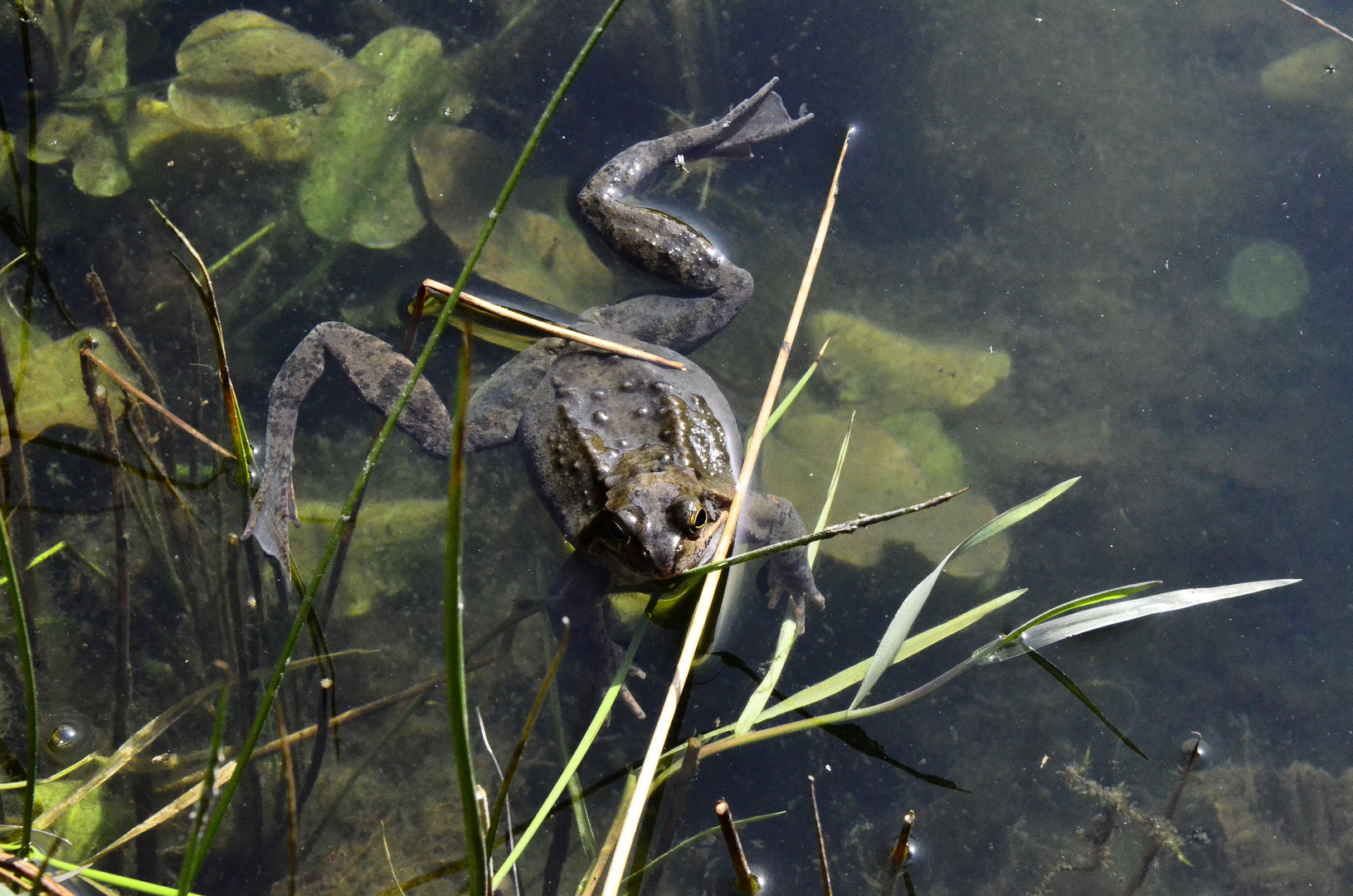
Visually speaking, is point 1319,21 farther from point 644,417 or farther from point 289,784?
point 289,784

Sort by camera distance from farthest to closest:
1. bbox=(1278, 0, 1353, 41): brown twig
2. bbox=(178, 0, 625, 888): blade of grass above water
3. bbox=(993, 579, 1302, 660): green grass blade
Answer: bbox=(1278, 0, 1353, 41): brown twig < bbox=(993, 579, 1302, 660): green grass blade < bbox=(178, 0, 625, 888): blade of grass above water

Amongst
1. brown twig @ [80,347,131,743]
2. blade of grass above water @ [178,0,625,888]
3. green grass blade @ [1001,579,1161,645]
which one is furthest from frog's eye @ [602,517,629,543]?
brown twig @ [80,347,131,743]

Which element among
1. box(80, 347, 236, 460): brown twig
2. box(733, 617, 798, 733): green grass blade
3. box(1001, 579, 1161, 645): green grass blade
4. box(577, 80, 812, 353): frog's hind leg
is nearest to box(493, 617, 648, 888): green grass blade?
box(733, 617, 798, 733): green grass blade

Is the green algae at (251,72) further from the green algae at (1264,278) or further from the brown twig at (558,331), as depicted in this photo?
the green algae at (1264,278)

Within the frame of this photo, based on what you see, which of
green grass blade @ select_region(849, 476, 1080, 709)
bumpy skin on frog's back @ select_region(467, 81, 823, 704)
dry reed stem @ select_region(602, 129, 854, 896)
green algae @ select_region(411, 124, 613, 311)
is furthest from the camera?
green algae @ select_region(411, 124, 613, 311)

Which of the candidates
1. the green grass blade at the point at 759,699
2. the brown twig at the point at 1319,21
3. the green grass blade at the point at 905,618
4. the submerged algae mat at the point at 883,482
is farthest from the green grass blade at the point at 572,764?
the brown twig at the point at 1319,21

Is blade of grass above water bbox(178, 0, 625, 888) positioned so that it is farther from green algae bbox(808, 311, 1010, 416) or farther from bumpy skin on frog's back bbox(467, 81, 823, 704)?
green algae bbox(808, 311, 1010, 416)

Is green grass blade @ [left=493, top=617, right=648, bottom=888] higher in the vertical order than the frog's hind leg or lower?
lower

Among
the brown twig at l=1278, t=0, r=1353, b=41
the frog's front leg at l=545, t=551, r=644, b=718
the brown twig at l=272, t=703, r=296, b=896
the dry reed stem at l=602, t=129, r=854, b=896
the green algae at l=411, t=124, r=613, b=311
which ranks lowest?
the brown twig at l=272, t=703, r=296, b=896

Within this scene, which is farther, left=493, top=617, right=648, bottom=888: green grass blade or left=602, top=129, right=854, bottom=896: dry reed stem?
left=493, top=617, right=648, bottom=888: green grass blade
